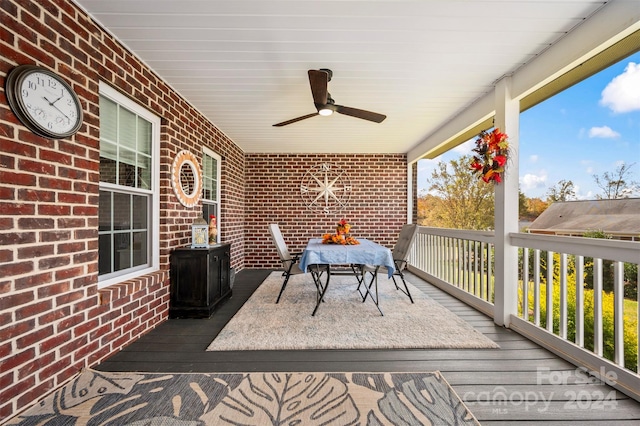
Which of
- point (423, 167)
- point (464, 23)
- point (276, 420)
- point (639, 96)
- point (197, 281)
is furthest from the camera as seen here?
point (423, 167)

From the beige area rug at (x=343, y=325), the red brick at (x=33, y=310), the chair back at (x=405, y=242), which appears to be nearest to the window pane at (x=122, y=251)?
the red brick at (x=33, y=310)

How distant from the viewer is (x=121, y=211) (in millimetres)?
2396

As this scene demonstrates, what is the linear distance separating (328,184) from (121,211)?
12.2 feet

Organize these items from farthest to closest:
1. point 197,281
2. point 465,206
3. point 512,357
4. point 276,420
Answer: point 465,206
point 197,281
point 512,357
point 276,420

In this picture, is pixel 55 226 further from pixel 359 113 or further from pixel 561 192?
pixel 561 192

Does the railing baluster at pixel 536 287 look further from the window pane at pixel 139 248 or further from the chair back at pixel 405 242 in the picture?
the window pane at pixel 139 248

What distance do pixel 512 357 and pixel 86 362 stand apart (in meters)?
2.94

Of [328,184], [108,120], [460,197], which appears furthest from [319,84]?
[460,197]

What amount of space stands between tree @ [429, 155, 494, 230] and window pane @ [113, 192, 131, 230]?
4418 millimetres

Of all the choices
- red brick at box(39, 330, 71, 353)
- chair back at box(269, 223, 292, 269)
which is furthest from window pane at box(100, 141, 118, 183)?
chair back at box(269, 223, 292, 269)

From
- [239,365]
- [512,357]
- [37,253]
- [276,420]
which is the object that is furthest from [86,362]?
[512,357]

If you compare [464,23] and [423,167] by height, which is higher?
[464,23]

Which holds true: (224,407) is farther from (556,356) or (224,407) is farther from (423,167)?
(423,167)

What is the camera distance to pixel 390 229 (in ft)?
18.6
